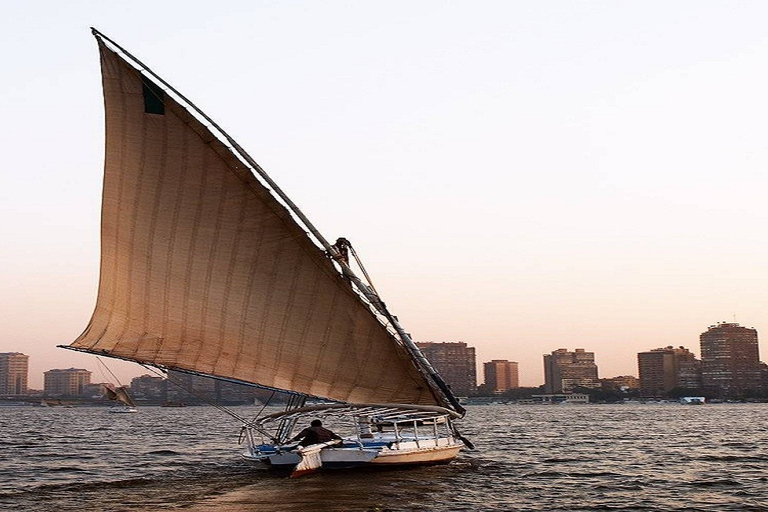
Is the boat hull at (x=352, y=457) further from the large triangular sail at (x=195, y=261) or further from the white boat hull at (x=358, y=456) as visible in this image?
the large triangular sail at (x=195, y=261)

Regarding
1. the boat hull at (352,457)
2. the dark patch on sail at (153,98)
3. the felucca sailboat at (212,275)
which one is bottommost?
the boat hull at (352,457)

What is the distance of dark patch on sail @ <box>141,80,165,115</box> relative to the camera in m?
28.5

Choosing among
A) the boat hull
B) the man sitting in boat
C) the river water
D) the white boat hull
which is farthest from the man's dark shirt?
the river water

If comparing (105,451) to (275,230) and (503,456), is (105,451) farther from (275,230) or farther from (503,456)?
(275,230)

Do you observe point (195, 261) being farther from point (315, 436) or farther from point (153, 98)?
point (315, 436)

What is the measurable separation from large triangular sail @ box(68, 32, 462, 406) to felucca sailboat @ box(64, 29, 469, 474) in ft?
0.11

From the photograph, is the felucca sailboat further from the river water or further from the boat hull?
the river water

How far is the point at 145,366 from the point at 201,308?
274 cm

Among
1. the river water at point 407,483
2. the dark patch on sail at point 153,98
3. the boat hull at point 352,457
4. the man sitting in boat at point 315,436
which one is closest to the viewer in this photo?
→ the river water at point 407,483

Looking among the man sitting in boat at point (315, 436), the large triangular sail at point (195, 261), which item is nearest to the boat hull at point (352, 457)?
the man sitting in boat at point (315, 436)

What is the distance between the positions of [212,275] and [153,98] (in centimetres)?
598

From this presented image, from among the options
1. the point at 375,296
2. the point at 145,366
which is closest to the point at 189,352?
the point at 145,366

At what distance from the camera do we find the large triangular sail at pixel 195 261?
28844 mm

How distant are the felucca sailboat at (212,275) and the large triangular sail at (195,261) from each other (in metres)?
0.03
